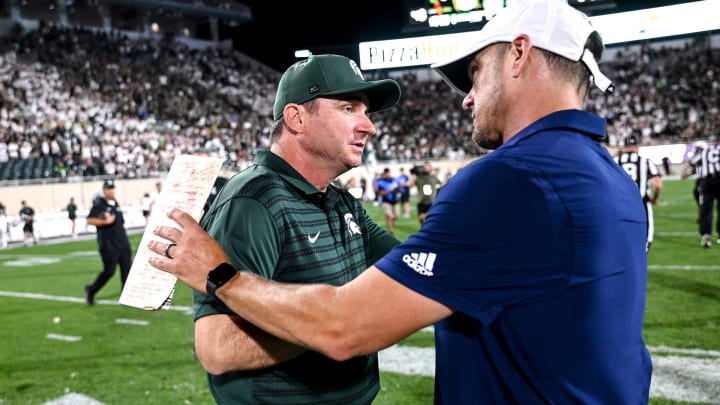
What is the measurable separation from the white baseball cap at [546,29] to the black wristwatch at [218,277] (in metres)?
0.79

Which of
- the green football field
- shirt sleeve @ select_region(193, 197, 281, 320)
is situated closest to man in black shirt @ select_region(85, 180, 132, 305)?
the green football field

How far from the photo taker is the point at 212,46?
45469mm

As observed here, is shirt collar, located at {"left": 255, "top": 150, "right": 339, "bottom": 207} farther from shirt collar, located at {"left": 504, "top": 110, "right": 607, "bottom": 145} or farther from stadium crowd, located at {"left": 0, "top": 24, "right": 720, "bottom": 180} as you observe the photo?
stadium crowd, located at {"left": 0, "top": 24, "right": 720, "bottom": 180}

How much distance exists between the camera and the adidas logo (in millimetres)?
1281

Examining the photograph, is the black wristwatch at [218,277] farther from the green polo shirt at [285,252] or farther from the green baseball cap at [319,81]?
the green baseball cap at [319,81]

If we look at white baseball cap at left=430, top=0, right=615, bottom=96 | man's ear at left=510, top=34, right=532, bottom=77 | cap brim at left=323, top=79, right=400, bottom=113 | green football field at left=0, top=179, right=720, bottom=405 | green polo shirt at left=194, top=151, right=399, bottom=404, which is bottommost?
green football field at left=0, top=179, right=720, bottom=405

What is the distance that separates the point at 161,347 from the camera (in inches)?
264

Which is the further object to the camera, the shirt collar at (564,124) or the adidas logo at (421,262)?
the shirt collar at (564,124)

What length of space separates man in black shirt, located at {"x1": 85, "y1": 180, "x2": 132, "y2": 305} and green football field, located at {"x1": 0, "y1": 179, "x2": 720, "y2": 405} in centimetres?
42

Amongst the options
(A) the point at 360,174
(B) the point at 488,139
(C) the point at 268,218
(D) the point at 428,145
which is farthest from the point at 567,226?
(D) the point at 428,145

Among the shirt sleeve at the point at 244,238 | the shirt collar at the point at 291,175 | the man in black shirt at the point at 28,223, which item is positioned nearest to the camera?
the shirt sleeve at the point at 244,238

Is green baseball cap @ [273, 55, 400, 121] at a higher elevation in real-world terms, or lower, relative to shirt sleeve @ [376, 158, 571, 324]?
higher

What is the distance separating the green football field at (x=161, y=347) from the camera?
4996 mm

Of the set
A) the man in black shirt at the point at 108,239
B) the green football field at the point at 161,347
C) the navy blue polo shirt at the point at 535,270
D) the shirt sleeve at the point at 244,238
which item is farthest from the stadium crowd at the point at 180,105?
the navy blue polo shirt at the point at 535,270
